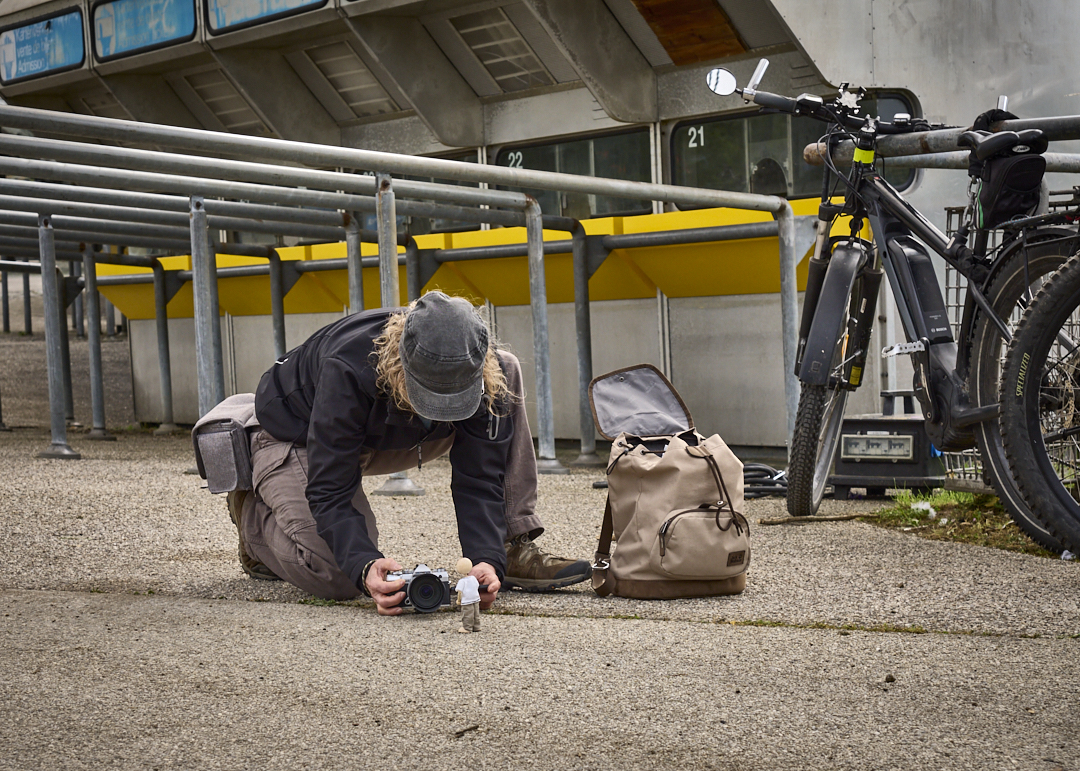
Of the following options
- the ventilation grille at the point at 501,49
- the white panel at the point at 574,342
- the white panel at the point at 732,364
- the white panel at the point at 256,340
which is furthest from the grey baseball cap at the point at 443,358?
the white panel at the point at 256,340

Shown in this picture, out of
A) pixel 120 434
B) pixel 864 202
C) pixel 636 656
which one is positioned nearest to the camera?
pixel 636 656

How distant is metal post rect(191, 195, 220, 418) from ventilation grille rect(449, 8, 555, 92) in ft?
9.30

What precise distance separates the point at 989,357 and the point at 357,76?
709 centimetres

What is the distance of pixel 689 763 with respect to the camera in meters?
2.06

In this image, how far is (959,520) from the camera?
455cm

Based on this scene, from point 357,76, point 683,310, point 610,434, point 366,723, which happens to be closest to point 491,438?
point 610,434

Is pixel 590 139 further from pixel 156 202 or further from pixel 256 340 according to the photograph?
pixel 256 340

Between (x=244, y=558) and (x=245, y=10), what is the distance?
658 centimetres

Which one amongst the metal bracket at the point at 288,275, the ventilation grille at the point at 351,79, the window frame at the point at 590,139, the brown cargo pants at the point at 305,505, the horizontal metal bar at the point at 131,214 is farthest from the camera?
the metal bracket at the point at 288,275

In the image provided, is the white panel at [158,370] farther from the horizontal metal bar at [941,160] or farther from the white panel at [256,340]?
the horizontal metal bar at [941,160]

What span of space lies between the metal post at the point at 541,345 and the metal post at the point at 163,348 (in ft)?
16.0

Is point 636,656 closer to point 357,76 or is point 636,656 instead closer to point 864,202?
point 864,202

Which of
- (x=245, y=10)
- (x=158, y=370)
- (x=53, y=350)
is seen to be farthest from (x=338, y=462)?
(x=158, y=370)

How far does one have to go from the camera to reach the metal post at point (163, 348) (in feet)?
34.6
